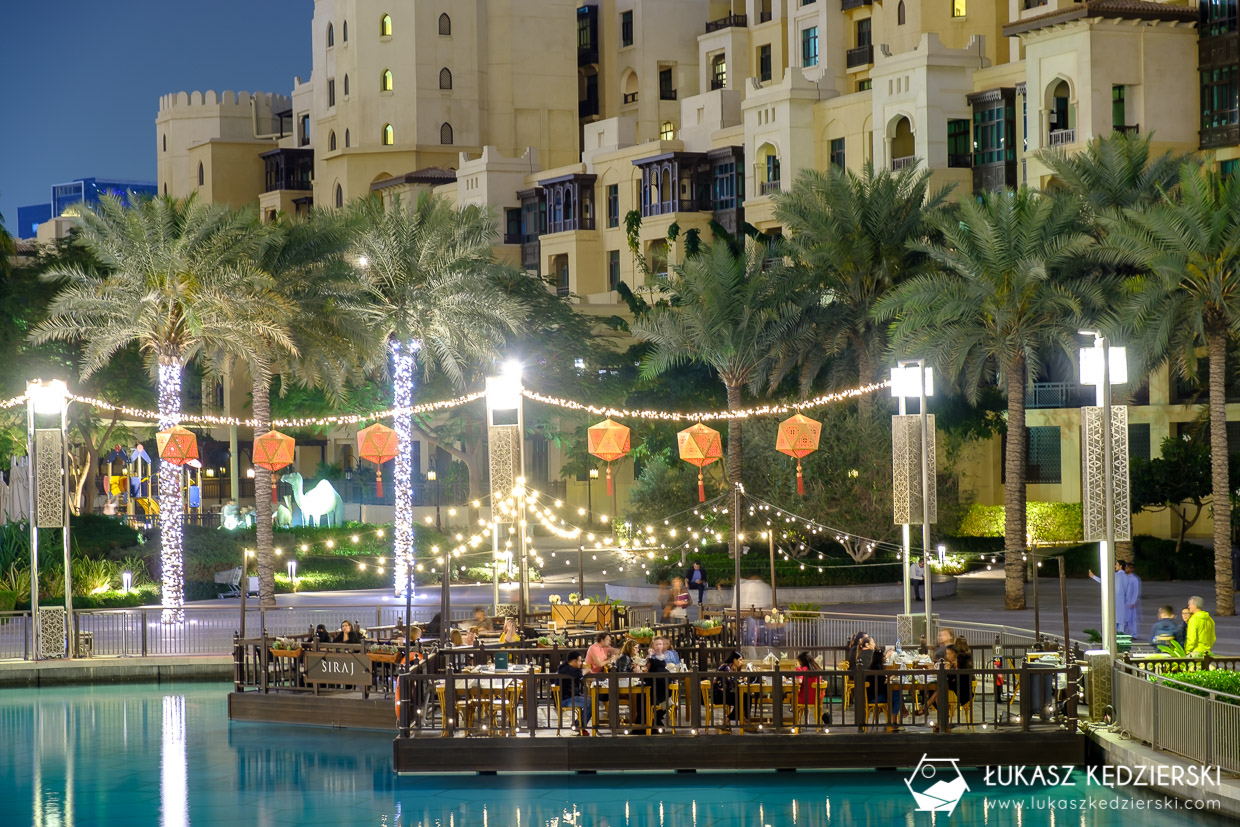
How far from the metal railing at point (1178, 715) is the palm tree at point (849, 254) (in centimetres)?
1944

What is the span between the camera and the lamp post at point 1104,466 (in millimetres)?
20172

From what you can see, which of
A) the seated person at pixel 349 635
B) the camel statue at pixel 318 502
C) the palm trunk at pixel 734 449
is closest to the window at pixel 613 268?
the camel statue at pixel 318 502

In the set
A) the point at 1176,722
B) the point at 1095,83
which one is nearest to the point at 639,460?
the point at 1095,83

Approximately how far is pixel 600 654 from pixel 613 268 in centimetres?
5185

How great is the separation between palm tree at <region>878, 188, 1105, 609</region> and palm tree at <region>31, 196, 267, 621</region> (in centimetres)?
1393

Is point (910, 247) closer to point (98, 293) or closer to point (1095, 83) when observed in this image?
point (1095, 83)

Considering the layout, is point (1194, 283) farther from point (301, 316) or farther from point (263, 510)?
point (263, 510)

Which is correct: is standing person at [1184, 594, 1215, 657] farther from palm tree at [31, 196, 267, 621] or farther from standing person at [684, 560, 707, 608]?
palm tree at [31, 196, 267, 621]

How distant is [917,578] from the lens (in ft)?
108

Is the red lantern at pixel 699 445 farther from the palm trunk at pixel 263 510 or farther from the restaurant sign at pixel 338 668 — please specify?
the restaurant sign at pixel 338 668

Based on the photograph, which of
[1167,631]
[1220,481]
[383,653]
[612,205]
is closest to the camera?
[1167,631]

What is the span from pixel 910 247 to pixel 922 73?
1920cm

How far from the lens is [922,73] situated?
52.8 meters

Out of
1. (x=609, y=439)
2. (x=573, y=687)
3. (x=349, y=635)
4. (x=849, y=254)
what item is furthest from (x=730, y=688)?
(x=849, y=254)
